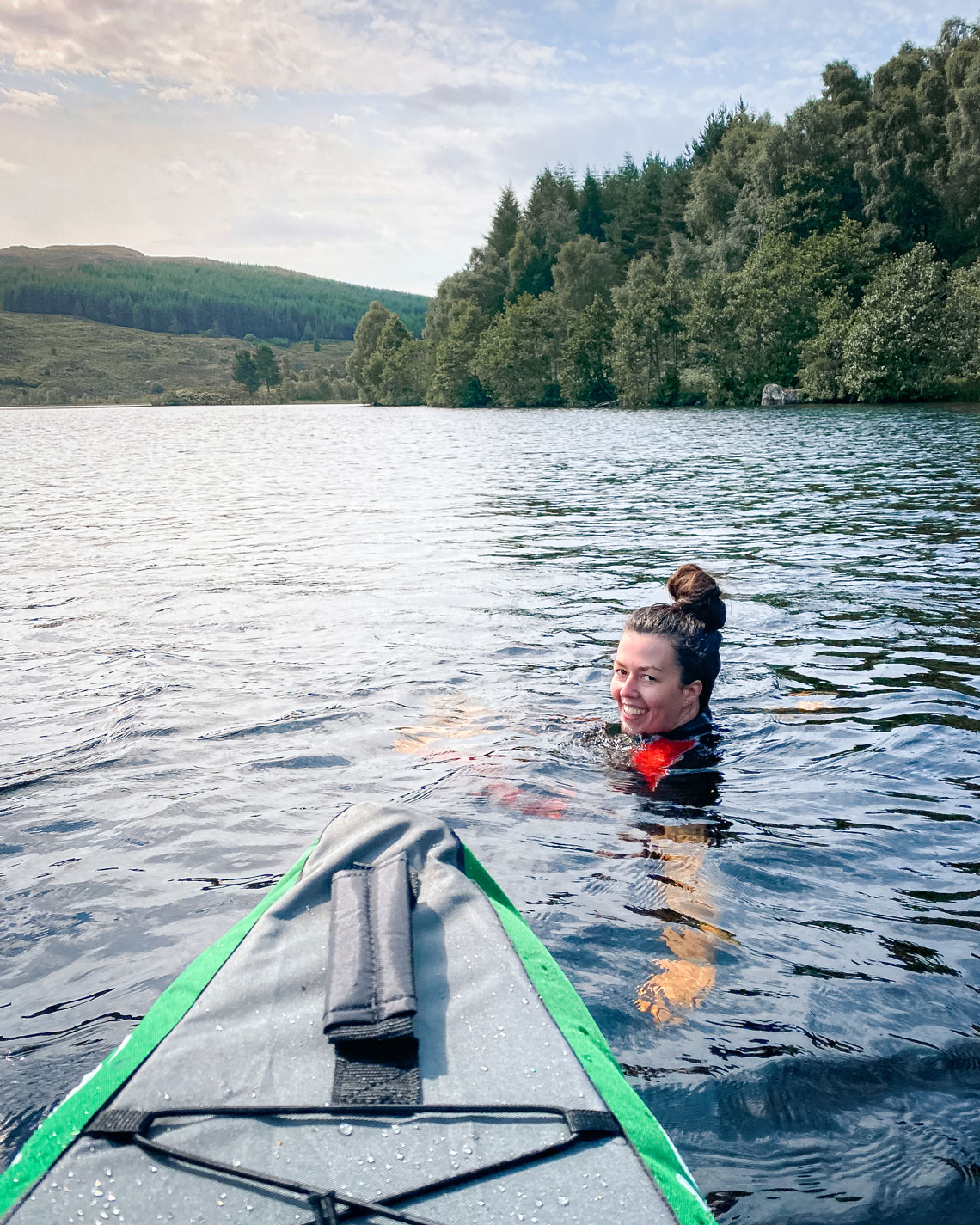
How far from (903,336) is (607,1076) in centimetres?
5004

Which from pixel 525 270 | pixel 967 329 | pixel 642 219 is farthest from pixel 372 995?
pixel 525 270

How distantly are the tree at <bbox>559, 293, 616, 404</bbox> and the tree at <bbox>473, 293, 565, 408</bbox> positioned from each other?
148 inches

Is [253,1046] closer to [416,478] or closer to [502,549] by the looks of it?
[502,549]

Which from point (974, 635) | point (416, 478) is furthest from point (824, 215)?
point (974, 635)

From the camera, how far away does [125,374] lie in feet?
573

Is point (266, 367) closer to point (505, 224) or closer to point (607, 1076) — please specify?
point (505, 224)

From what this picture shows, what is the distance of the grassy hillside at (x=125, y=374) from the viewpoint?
148 m

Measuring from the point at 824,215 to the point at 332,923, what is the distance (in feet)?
220

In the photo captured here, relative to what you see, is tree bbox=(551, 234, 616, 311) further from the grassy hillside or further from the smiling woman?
the smiling woman

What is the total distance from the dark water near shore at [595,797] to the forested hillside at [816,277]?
3811 cm

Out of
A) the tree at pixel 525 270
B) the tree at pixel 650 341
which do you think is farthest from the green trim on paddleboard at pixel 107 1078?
the tree at pixel 525 270

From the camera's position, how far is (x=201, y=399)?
148250 millimetres

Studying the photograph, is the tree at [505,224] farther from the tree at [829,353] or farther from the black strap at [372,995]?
the black strap at [372,995]

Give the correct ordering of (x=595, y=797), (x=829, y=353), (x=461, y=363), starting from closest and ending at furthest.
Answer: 1. (x=595, y=797)
2. (x=829, y=353)
3. (x=461, y=363)
